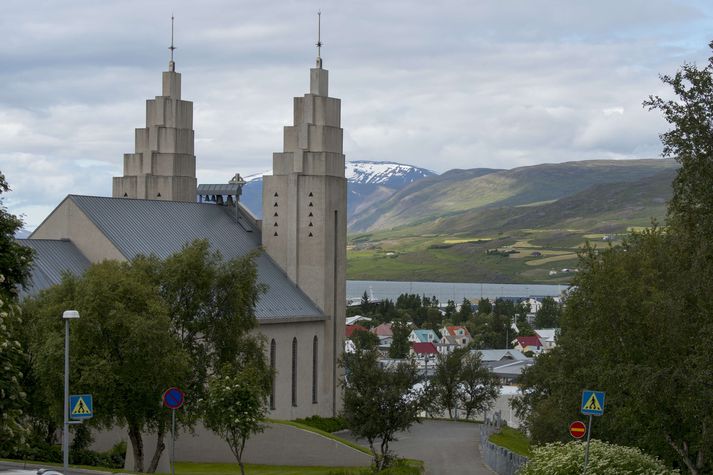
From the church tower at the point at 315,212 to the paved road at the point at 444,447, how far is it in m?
6.61

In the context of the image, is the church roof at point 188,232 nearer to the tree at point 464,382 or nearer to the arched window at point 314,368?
the arched window at point 314,368

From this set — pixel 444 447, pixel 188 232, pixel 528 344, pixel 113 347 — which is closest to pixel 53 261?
pixel 188 232

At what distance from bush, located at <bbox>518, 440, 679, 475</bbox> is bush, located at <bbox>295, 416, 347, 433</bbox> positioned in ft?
124

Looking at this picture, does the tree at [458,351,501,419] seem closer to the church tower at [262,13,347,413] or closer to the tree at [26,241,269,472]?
the church tower at [262,13,347,413]

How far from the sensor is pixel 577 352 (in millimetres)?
42500

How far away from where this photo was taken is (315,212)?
247 feet

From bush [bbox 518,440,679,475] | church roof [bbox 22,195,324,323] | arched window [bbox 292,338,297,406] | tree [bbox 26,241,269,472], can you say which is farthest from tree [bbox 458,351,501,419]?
bush [bbox 518,440,679,475]

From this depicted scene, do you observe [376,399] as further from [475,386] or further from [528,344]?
[528,344]

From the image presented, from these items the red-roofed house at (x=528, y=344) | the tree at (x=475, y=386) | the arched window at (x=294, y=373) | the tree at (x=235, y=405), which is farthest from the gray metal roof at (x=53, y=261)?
the red-roofed house at (x=528, y=344)

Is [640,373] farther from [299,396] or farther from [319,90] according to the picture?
[319,90]

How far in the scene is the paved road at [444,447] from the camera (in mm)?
52750

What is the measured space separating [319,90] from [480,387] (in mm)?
32744

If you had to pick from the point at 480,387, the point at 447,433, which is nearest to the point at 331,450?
the point at 447,433

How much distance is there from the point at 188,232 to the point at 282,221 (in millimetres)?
6293
